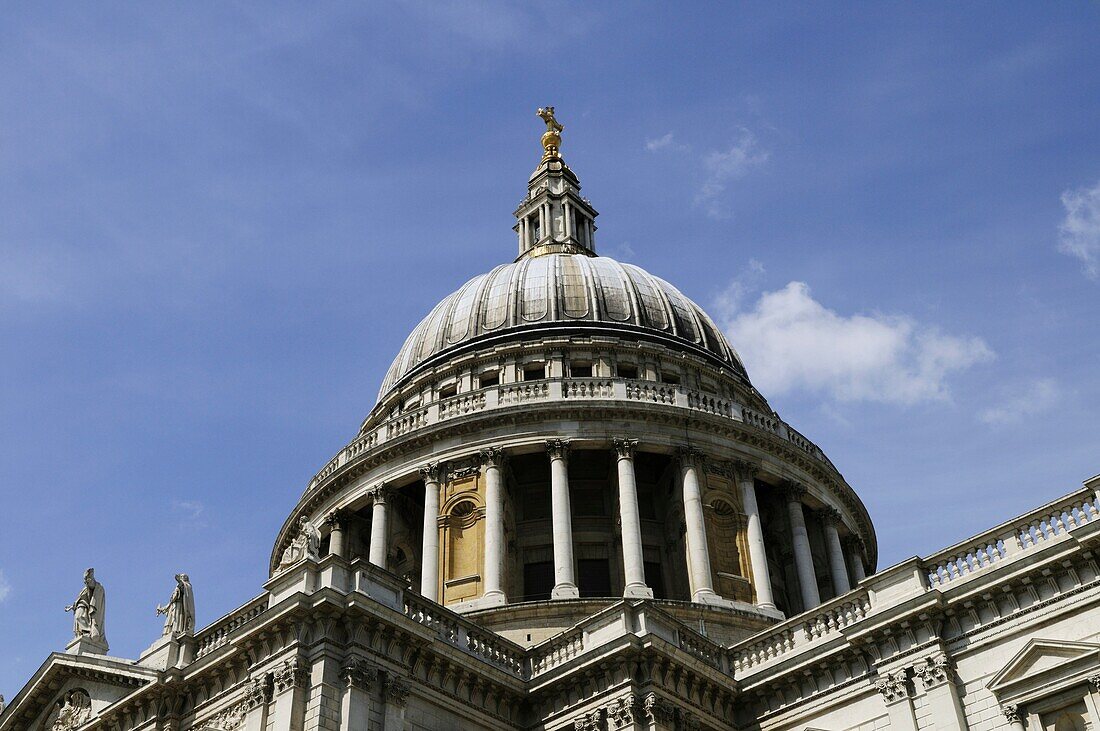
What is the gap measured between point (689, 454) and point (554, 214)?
21160mm

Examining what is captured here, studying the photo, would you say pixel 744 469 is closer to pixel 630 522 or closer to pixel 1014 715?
pixel 630 522

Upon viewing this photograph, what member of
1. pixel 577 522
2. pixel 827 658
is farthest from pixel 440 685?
pixel 577 522

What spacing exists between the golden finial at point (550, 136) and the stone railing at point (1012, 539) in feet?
132

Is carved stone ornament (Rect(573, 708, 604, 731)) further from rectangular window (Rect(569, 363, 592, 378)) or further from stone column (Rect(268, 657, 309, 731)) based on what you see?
rectangular window (Rect(569, 363, 592, 378))

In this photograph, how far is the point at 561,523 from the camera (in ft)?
131

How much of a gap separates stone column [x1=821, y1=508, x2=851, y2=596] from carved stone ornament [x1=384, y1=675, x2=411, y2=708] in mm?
22518

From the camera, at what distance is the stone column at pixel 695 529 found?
38.3 meters

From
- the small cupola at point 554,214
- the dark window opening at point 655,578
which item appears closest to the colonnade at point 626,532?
the dark window opening at point 655,578

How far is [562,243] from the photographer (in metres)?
57.4

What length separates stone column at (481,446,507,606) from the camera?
38000 millimetres

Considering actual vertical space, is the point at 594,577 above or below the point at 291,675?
above

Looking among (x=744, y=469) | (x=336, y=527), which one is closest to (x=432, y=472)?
(x=336, y=527)

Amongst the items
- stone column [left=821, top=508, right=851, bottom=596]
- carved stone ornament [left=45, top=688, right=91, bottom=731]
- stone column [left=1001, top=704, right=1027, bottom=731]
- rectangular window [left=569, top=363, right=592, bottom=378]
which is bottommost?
stone column [left=1001, top=704, right=1027, bottom=731]

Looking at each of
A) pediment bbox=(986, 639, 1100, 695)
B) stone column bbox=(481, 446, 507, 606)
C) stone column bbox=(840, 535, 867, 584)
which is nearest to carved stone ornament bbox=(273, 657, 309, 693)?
stone column bbox=(481, 446, 507, 606)
